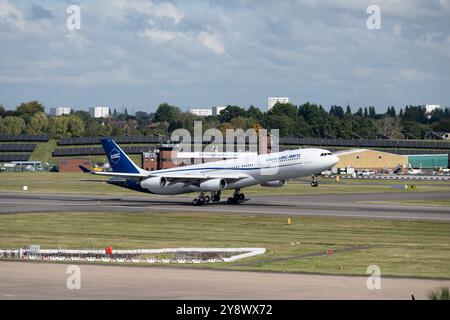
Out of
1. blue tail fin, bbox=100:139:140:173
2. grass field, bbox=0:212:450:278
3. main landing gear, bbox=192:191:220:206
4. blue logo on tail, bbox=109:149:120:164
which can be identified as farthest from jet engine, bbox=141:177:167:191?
grass field, bbox=0:212:450:278

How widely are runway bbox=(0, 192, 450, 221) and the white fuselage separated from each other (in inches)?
95.1

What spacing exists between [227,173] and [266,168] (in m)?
4.42

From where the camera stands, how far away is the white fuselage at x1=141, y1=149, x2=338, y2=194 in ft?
273

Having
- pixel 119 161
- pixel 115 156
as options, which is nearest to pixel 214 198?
pixel 119 161

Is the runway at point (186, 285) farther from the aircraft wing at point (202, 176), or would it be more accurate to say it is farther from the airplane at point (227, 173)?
the aircraft wing at point (202, 176)

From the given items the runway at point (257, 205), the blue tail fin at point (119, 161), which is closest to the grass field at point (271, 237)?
the runway at point (257, 205)

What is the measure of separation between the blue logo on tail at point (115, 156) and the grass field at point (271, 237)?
1813 centimetres

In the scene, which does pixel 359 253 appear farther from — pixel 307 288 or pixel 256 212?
pixel 256 212

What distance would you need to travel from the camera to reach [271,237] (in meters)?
58.2
